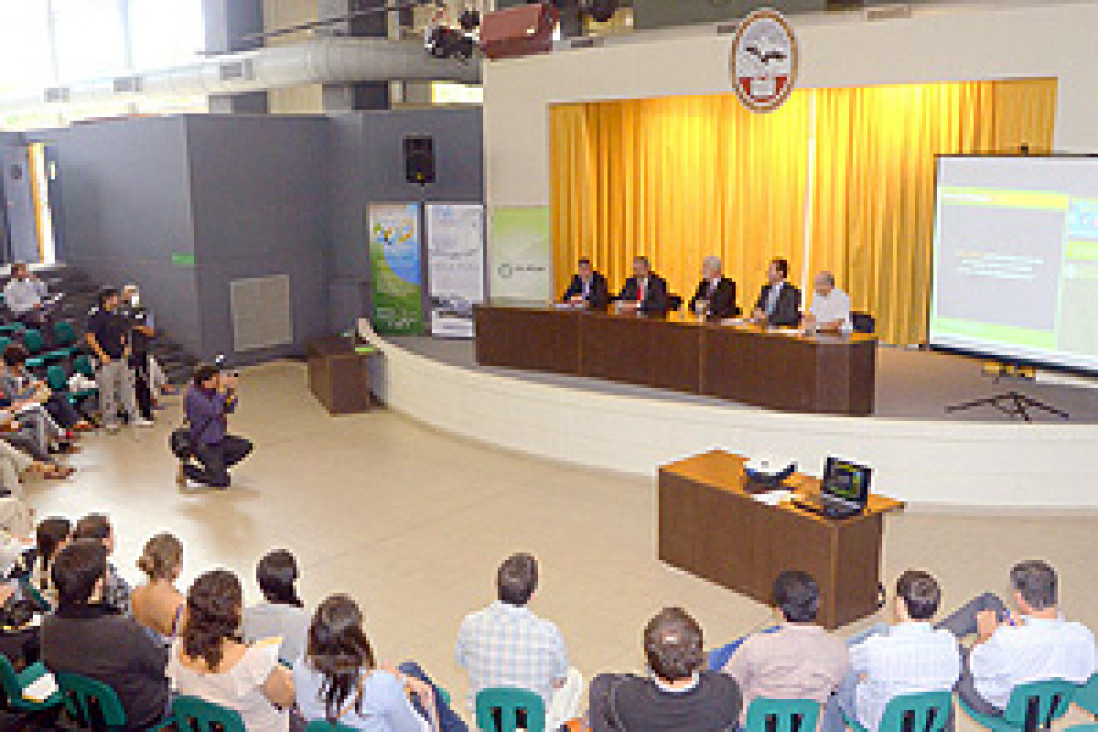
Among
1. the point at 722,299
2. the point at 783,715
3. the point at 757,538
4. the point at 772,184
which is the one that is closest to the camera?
the point at 783,715

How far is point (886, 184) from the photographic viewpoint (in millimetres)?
11641

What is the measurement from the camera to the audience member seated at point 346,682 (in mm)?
3660

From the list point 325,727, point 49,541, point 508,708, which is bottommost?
point 508,708

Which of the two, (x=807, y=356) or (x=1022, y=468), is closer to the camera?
(x=1022, y=468)

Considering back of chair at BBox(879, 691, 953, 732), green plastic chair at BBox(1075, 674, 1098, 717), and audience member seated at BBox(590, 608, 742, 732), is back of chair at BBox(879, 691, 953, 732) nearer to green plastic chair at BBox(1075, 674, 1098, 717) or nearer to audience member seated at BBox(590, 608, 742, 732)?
green plastic chair at BBox(1075, 674, 1098, 717)

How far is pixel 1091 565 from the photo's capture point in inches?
279

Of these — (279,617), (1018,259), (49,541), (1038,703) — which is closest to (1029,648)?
(1038,703)

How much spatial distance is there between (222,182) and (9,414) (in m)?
5.88

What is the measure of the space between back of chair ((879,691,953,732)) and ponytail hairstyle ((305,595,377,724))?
1.93m

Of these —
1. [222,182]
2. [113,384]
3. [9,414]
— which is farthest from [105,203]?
[9,414]

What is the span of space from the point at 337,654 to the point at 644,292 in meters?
7.28

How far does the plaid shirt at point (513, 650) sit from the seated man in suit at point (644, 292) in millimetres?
6322

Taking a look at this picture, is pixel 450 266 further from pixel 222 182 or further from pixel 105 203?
pixel 105 203

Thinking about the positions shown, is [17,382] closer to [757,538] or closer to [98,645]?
[98,645]
